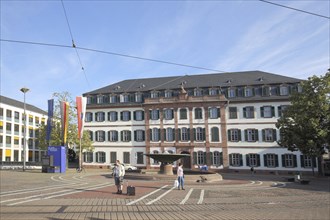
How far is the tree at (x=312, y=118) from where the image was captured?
35.2 metres

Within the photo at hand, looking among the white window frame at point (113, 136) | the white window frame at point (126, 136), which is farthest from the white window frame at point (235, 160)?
the white window frame at point (113, 136)

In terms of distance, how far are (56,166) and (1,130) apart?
38750mm

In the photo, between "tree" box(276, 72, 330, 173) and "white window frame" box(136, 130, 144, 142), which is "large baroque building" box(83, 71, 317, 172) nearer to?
"white window frame" box(136, 130, 144, 142)

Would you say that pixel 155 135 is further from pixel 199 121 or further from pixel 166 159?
pixel 166 159

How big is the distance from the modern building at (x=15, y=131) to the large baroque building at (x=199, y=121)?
71.1 feet

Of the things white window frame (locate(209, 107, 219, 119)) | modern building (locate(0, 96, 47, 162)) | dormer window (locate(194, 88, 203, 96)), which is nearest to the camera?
white window frame (locate(209, 107, 219, 119))

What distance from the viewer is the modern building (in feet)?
232

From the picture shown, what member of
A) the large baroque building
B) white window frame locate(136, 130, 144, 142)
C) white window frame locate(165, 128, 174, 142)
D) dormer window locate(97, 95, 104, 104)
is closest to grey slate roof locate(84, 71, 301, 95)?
the large baroque building

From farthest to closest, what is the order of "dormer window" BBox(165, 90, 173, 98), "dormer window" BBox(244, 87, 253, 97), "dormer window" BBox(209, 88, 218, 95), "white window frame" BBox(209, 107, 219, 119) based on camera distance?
"dormer window" BBox(165, 90, 173, 98)
"dormer window" BBox(209, 88, 218, 95)
"white window frame" BBox(209, 107, 219, 119)
"dormer window" BBox(244, 87, 253, 97)

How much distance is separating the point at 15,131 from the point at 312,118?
6438 cm

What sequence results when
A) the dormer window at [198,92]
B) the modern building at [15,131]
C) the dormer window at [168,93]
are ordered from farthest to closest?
the modern building at [15,131] < the dormer window at [168,93] < the dormer window at [198,92]

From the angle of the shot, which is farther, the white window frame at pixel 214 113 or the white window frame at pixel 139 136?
the white window frame at pixel 139 136

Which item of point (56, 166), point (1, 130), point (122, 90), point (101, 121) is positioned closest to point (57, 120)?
point (101, 121)

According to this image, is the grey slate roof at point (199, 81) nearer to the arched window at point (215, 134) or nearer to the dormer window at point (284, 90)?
the dormer window at point (284, 90)
